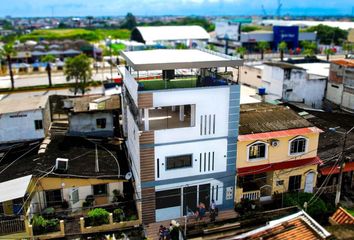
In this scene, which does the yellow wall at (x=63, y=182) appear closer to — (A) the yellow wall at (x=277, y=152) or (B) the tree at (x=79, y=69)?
(A) the yellow wall at (x=277, y=152)

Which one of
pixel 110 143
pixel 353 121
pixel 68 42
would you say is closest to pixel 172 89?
pixel 110 143

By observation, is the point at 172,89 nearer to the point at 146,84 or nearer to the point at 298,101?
the point at 146,84

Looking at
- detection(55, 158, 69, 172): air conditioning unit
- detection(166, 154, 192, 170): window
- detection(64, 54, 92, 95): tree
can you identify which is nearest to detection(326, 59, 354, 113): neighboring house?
detection(166, 154, 192, 170): window

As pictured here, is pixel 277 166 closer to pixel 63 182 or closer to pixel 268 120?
pixel 268 120

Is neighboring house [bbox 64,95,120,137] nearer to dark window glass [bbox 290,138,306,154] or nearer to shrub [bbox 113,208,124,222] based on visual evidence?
shrub [bbox 113,208,124,222]

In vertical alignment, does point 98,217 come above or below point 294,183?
below

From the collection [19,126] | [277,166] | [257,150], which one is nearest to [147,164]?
[257,150]
